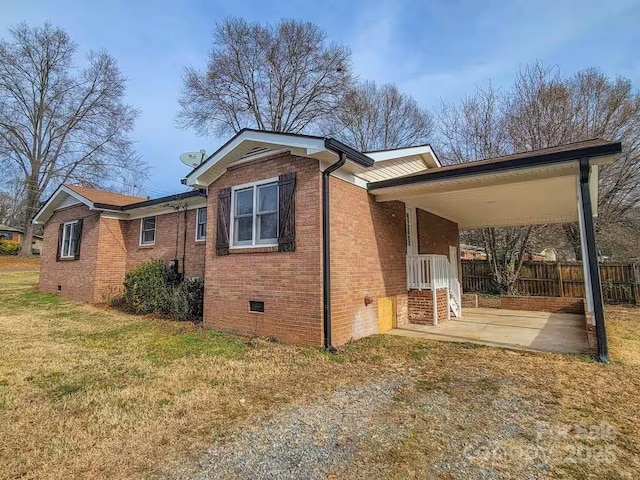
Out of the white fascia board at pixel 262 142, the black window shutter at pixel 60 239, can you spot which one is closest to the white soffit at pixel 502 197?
the white fascia board at pixel 262 142

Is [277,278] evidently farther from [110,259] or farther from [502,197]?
[110,259]

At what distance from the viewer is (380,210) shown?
8.00m

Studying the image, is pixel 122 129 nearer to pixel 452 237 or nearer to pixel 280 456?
pixel 452 237

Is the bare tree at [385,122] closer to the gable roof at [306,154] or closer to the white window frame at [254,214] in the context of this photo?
the gable roof at [306,154]

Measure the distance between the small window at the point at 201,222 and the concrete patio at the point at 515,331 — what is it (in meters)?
6.46

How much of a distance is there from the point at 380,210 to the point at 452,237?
5590 millimetres

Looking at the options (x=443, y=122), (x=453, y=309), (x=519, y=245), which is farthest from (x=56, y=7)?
(x=519, y=245)

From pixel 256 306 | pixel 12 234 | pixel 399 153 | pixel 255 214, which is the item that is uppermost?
pixel 12 234

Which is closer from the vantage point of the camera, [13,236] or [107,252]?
[107,252]

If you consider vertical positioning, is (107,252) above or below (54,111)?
below

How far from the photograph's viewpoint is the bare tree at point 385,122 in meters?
22.5

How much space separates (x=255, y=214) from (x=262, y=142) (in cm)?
148

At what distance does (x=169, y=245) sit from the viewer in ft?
38.1

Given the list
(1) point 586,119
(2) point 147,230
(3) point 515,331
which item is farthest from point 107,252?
(1) point 586,119
